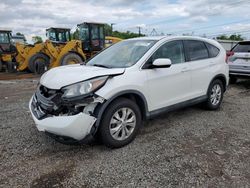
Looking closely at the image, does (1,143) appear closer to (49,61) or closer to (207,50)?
(207,50)

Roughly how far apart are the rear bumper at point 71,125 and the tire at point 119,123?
0.80ft

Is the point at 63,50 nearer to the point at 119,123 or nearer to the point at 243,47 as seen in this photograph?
the point at 243,47

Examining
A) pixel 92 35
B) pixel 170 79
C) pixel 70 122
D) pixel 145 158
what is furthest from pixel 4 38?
pixel 145 158

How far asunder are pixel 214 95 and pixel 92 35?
1023cm

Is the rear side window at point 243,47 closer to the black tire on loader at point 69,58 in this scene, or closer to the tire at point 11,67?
the black tire on loader at point 69,58


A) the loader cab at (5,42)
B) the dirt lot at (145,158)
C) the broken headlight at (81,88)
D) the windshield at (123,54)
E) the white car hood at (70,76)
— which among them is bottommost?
the dirt lot at (145,158)

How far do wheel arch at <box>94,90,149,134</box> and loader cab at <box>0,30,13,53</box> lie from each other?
1330cm

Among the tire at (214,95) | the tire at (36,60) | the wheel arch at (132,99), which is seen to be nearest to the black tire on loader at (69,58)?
the tire at (36,60)

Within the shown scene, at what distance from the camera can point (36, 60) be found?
42.8ft

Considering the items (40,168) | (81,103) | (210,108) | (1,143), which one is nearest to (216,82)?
(210,108)

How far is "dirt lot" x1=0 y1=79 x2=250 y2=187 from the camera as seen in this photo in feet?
9.46

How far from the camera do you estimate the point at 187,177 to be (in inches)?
115

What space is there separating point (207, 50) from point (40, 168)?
13.4ft

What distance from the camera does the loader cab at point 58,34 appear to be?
15.1 meters
